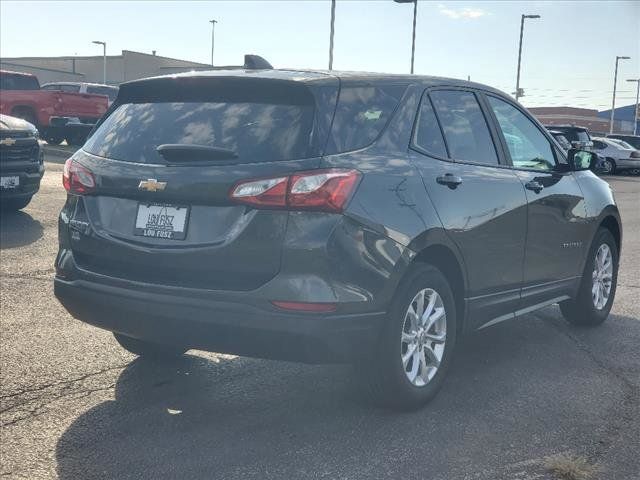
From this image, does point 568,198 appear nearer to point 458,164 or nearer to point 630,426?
point 458,164

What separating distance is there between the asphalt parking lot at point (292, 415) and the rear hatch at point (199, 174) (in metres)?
0.74

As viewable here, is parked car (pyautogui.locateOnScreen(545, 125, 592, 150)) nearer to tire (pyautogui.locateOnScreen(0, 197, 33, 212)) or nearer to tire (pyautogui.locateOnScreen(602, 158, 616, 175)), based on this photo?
tire (pyautogui.locateOnScreen(602, 158, 616, 175))

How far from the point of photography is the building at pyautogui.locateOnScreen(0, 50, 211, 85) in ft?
216

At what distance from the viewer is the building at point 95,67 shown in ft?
216

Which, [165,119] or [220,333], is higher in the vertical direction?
[165,119]

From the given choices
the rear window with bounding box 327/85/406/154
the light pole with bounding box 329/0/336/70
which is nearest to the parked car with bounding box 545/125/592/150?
the light pole with bounding box 329/0/336/70

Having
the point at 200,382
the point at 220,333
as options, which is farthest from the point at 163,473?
the point at 200,382

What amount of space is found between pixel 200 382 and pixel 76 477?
134 cm


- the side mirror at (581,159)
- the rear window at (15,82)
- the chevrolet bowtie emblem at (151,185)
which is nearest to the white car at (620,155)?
the rear window at (15,82)

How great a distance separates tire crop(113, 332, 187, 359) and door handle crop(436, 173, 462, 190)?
1792 mm

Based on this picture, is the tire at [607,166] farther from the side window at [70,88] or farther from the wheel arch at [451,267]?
the side window at [70,88]

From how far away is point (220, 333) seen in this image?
3.83 metres

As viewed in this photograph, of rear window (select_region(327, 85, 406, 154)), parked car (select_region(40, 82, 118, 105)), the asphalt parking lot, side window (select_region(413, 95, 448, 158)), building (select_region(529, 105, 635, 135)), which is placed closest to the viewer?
the asphalt parking lot

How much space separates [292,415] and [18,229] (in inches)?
264
